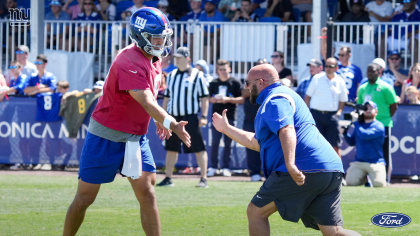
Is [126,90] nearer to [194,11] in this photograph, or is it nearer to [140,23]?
[140,23]

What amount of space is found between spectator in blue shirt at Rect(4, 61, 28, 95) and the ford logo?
8.49 m

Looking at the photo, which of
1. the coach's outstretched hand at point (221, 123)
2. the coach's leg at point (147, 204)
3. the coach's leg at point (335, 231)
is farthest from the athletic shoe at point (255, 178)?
the coach's leg at point (335, 231)

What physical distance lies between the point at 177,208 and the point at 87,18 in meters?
9.10

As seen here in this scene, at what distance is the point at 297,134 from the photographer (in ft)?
14.4

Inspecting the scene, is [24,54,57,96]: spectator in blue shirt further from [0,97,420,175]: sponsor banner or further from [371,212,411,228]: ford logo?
[371,212,411,228]: ford logo

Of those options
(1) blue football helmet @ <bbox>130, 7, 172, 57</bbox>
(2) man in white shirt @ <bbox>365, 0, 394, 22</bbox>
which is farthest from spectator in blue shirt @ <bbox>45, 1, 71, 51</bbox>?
(1) blue football helmet @ <bbox>130, 7, 172, 57</bbox>

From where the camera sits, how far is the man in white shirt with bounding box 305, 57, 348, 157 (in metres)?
10.4

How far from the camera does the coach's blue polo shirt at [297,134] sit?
4.27 metres

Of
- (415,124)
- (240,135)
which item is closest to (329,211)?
(240,135)

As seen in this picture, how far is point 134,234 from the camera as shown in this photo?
5.95m

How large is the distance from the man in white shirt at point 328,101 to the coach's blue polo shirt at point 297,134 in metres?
6.02

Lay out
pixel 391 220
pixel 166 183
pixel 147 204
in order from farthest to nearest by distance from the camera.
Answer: pixel 166 183, pixel 391 220, pixel 147 204

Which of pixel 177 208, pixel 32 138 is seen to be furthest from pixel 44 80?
pixel 177 208

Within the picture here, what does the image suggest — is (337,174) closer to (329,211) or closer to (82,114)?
(329,211)
